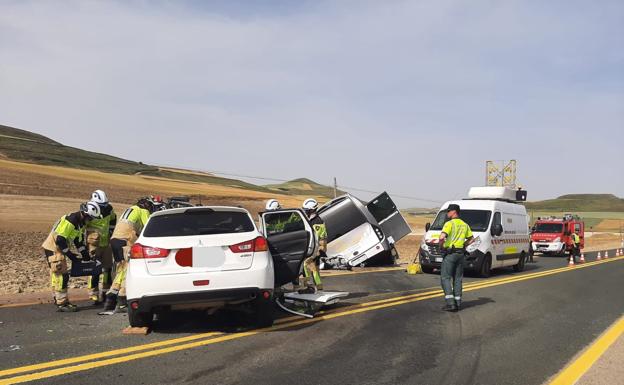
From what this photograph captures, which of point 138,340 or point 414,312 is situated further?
point 414,312

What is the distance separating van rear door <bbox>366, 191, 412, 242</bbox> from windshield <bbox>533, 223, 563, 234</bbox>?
14.5 metres

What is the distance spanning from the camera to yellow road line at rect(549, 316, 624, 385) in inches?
195

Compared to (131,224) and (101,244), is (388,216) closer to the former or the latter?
(101,244)

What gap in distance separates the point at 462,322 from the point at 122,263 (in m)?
4.98

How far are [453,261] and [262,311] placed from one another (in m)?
3.46

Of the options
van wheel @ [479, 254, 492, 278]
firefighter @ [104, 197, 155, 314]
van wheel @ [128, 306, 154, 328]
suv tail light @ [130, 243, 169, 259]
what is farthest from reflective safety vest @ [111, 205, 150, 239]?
van wheel @ [479, 254, 492, 278]

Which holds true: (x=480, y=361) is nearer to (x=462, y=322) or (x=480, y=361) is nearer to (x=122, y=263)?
(x=462, y=322)

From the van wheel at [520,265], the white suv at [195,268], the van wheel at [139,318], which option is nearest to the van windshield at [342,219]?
the van wheel at [520,265]

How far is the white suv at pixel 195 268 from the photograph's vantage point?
6078 mm

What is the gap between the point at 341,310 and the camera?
8.22 m

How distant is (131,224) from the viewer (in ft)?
26.9

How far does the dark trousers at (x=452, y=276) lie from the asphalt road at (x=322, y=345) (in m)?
0.32

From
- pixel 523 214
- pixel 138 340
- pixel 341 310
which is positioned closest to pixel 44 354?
pixel 138 340

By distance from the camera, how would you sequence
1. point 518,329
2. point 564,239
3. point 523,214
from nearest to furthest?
point 518,329 < point 523,214 < point 564,239
